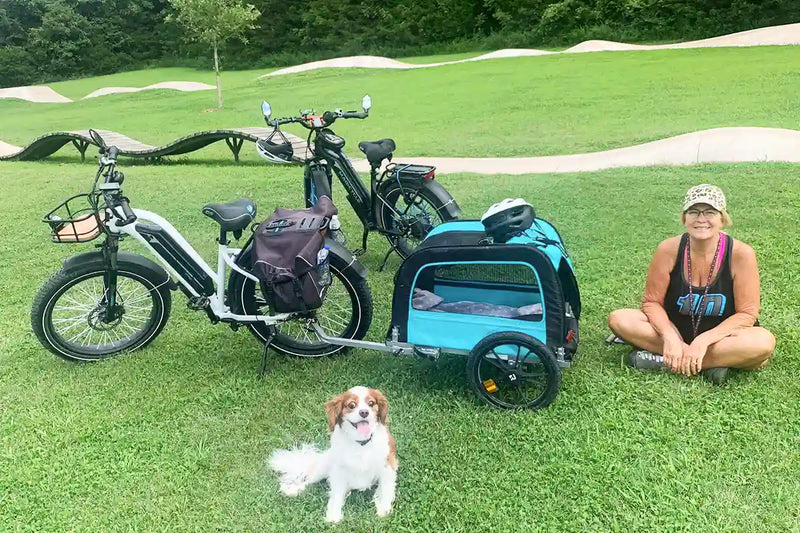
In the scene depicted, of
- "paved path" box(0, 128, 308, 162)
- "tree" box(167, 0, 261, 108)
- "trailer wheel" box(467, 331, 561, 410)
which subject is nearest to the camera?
"trailer wheel" box(467, 331, 561, 410)

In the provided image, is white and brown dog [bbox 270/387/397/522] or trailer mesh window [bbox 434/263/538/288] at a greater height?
trailer mesh window [bbox 434/263/538/288]

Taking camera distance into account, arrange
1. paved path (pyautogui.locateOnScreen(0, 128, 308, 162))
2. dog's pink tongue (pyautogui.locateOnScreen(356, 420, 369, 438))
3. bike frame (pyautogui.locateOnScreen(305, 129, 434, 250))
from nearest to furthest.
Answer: dog's pink tongue (pyautogui.locateOnScreen(356, 420, 369, 438)) < bike frame (pyautogui.locateOnScreen(305, 129, 434, 250)) < paved path (pyautogui.locateOnScreen(0, 128, 308, 162))

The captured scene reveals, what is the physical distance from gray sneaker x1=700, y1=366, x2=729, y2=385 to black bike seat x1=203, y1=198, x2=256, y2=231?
248 cm

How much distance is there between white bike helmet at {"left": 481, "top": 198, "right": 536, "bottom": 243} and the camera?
2832mm

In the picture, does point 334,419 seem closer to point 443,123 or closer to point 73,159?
point 443,123

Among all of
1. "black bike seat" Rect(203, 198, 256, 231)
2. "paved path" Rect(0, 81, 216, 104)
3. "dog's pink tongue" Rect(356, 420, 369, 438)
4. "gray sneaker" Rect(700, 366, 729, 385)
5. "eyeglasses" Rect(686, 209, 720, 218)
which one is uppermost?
"eyeglasses" Rect(686, 209, 720, 218)

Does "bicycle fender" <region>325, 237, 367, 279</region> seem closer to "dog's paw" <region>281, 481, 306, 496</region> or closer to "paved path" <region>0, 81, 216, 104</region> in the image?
"dog's paw" <region>281, 481, 306, 496</region>

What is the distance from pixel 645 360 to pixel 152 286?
277cm

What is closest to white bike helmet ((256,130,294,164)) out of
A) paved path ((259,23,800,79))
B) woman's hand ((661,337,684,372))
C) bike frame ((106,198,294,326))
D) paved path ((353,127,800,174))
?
bike frame ((106,198,294,326))

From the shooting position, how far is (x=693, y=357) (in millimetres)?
2889

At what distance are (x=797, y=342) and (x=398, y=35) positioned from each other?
3102cm

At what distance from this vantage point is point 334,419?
229cm

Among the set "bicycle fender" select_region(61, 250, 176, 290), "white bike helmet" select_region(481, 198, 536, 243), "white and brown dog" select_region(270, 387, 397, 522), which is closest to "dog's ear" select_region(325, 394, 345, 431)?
"white and brown dog" select_region(270, 387, 397, 522)

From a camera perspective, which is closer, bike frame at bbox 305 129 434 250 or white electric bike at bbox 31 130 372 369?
white electric bike at bbox 31 130 372 369
